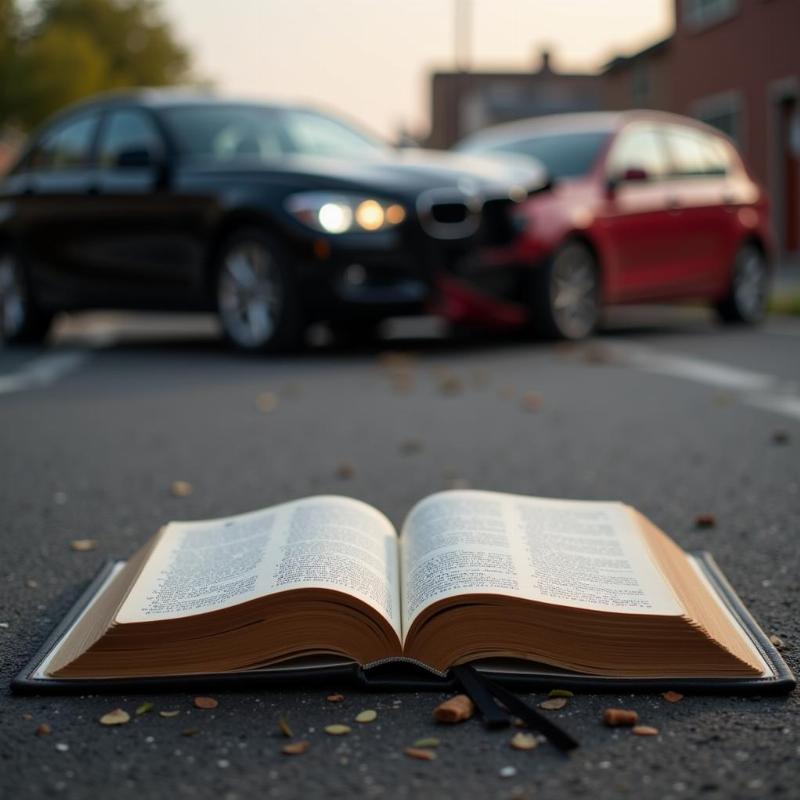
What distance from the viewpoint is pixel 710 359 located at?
26.2 ft

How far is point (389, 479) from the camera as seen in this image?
13.7ft

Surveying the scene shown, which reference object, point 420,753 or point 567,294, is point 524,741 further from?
point 567,294

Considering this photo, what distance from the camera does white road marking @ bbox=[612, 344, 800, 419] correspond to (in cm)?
597

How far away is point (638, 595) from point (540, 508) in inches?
20.9

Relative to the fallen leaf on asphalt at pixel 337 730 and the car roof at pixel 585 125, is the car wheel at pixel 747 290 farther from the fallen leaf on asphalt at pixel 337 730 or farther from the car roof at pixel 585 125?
the fallen leaf on asphalt at pixel 337 730

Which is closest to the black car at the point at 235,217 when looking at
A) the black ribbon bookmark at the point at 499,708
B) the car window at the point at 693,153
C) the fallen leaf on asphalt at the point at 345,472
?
the car window at the point at 693,153

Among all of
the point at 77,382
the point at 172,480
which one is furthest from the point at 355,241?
the point at 172,480

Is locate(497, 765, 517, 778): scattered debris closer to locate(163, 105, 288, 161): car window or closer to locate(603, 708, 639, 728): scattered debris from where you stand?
locate(603, 708, 639, 728): scattered debris

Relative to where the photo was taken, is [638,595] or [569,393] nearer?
[638,595]

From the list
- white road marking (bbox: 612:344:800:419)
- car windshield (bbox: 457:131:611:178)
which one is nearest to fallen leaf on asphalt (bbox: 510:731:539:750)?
white road marking (bbox: 612:344:800:419)

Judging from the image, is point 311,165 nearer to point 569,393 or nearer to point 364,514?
point 569,393

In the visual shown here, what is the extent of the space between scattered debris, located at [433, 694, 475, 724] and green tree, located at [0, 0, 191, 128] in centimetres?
5365

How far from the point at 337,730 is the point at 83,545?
1450mm

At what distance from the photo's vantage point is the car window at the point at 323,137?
8.89 m
